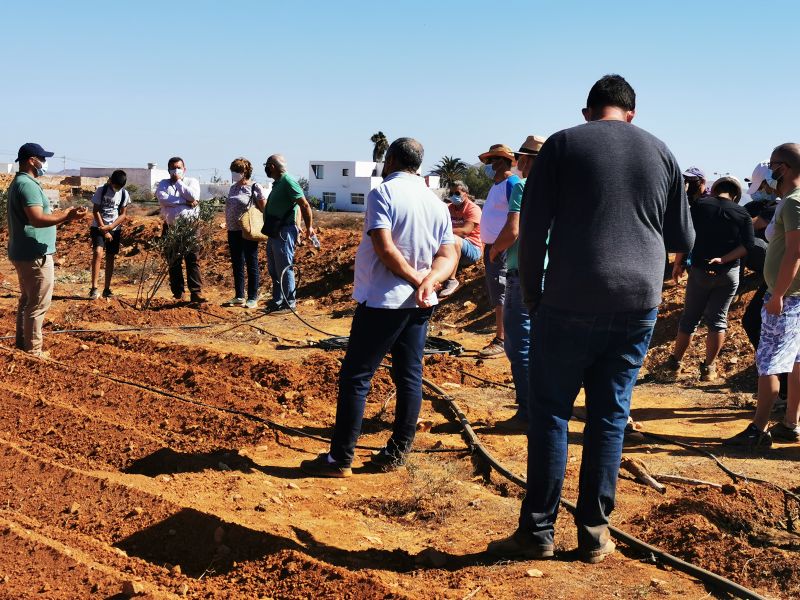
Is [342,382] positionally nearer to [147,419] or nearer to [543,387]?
[543,387]

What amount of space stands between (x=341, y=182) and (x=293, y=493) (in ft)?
252

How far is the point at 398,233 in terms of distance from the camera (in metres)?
5.13

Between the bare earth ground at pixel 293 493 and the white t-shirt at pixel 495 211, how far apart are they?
1.36 m

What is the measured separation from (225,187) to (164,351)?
Answer: 61938 mm

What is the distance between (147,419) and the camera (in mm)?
6645

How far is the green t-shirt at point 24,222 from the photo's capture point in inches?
309

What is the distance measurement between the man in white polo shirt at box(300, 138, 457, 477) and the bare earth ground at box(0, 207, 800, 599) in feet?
1.77

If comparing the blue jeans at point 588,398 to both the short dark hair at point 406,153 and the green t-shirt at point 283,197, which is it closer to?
the short dark hair at point 406,153

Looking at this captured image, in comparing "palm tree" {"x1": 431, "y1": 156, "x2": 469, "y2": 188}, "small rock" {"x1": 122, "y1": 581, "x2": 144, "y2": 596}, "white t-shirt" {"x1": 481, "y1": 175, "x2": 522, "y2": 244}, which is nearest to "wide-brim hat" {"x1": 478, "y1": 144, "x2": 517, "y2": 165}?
"white t-shirt" {"x1": 481, "y1": 175, "x2": 522, "y2": 244}

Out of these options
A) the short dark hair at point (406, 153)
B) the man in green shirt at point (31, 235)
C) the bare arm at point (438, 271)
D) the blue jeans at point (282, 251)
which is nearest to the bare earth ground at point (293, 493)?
the man in green shirt at point (31, 235)

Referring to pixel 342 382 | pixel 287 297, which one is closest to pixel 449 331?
pixel 287 297

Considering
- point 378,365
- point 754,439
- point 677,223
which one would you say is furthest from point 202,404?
point 677,223

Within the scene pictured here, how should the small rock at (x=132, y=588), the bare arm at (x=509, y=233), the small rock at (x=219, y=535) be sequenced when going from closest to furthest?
the small rock at (x=132, y=588) < the small rock at (x=219, y=535) < the bare arm at (x=509, y=233)

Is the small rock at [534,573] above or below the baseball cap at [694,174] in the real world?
below
